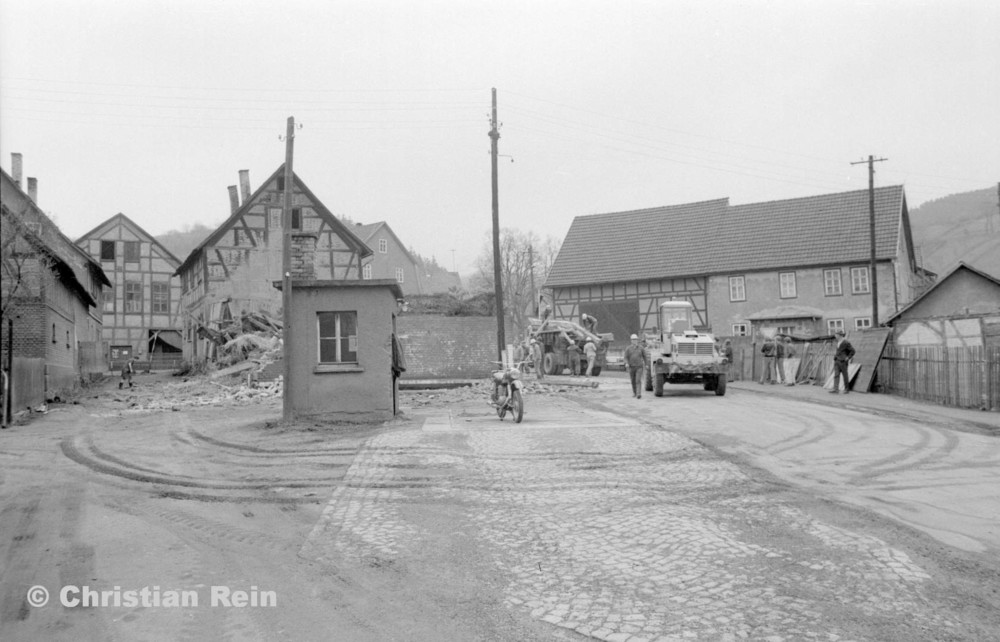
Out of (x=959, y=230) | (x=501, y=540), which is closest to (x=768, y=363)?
(x=501, y=540)

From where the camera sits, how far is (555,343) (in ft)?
111

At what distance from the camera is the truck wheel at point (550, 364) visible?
33562mm

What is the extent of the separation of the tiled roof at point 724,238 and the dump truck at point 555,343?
13.2 meters

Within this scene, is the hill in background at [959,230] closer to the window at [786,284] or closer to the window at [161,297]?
the window at [786,284]

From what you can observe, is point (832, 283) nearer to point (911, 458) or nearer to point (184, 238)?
point (911, 458)

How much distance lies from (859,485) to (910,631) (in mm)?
4644

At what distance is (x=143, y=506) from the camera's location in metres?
8.59

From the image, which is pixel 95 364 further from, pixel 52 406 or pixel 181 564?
pixel 181 564

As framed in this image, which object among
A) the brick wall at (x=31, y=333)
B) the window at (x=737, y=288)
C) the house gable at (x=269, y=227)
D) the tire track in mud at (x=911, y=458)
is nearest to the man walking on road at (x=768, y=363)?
the window at (x=737, y=288)

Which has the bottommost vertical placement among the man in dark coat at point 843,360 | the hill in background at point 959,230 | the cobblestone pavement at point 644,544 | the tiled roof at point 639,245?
the cobblestone pavement at point 644,544

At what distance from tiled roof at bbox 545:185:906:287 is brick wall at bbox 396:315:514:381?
13.5m

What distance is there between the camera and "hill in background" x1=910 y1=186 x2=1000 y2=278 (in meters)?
70.2

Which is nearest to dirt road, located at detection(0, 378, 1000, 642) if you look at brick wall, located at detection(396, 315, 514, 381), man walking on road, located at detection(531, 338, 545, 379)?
man walking on road, located at detection(531, 338, 545, 379)

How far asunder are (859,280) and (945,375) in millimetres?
24184
